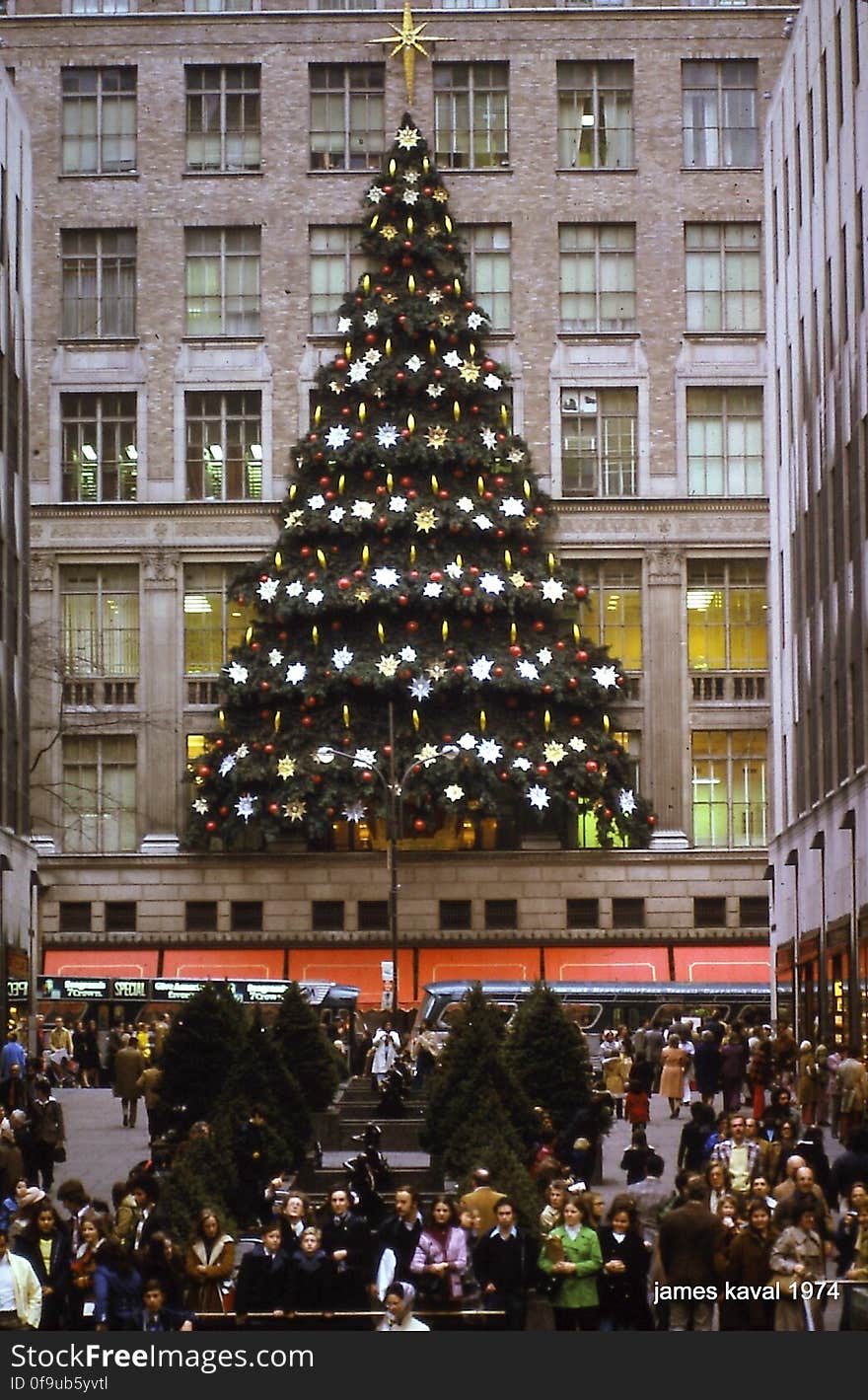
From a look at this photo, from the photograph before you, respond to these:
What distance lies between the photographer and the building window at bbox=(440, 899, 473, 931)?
75812mm

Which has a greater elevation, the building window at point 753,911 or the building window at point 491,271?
the building window at point 491,271

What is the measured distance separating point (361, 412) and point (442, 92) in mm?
10924

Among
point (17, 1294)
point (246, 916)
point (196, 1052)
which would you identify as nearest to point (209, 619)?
point (246, 916)

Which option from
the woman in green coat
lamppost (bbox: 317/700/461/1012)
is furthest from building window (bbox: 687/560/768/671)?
the woman in green coat

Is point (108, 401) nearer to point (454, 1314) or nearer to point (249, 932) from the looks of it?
point (249, 932)

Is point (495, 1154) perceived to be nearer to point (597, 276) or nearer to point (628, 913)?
point (628, 913)

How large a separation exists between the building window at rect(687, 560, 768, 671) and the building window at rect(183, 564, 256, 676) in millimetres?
11709

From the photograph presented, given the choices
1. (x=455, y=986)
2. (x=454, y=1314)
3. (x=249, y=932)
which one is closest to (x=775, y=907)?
(x=455, y=986)

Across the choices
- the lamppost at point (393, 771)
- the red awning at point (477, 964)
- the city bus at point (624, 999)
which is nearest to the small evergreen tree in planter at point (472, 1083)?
the lamppost at point (393, 771)

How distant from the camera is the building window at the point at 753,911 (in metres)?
76.1

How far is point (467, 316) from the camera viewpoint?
74.9m

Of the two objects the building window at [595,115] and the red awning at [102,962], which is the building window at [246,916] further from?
the building window at [595,115]

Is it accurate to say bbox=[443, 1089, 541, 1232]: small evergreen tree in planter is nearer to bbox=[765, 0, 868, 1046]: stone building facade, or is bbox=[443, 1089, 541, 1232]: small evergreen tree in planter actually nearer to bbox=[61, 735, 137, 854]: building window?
bbox=[765, 0, 868, 1046]: stone building facade

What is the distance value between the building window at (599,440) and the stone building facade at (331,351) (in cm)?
9
